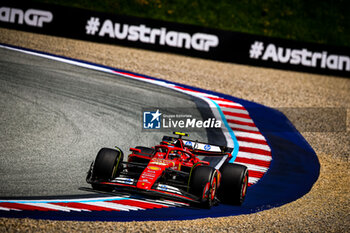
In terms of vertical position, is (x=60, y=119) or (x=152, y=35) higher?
(x=152, y=35)

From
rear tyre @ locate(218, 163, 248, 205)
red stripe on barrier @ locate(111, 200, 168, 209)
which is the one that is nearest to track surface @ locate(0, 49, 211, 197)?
red stripe on barrier @ locate(111, 200, 168, 209)

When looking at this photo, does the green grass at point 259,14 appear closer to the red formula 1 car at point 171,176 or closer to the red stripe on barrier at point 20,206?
the red formula 1 car at point 171,176

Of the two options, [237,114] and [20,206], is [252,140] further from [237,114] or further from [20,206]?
[20,206]

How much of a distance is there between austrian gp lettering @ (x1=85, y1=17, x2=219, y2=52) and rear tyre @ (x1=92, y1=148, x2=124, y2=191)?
13121mm

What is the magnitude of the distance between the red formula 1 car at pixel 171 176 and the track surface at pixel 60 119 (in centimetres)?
92

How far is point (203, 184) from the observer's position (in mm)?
8125

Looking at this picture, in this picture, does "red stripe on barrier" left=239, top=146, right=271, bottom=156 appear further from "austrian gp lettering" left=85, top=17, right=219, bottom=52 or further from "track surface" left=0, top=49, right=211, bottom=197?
"austrian gp lettering" left=85, top=17, right=219, bottom=52

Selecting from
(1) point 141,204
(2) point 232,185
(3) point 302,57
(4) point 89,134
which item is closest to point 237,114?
(4) point 89,134

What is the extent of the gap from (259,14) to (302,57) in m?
6.62

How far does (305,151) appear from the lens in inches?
517

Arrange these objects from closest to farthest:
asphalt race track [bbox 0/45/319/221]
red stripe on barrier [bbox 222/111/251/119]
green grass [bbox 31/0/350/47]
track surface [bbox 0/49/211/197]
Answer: asphalt race track [bbox 0/45/319/221]
track surface [bbox 0/49/211/197]
red stripe on barrier [bbox 222/111/251/119]
green grass [bbox 31/0/350/47]

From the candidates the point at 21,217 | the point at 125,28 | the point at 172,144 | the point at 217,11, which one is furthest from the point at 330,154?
the point at 217,11

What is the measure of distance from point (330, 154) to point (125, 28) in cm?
1158

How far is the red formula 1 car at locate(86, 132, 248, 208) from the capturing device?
8.06 meters
